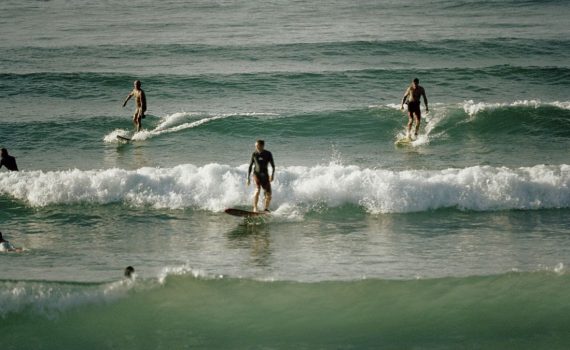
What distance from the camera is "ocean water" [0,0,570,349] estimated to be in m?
10.5

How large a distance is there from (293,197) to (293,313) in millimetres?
4860

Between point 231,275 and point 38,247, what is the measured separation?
3720 mm

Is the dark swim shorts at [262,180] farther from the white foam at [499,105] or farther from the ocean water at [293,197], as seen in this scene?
the white foam at [499,105]

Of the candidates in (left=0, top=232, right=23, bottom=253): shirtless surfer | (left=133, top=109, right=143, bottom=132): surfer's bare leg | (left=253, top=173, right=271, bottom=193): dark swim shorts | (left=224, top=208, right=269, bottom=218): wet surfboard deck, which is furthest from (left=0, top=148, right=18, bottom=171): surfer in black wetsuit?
(left=253, top=173, right=271, bottom=193): dark swim shorts

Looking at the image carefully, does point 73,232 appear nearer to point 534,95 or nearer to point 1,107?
point 1,107

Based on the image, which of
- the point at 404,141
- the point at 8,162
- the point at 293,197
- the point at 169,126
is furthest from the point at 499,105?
the point at 8,162

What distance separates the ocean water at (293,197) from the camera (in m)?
10.5

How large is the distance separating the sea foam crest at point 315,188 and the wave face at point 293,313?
12.5ft

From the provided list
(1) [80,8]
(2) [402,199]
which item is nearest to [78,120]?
(2) [402,199]

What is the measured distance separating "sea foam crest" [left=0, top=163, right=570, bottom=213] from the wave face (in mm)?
3810

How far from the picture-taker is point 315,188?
1540 centimetres

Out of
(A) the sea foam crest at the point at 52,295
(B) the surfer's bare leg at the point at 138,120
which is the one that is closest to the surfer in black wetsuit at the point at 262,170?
(A) the sea foam crest at the point at 52,295

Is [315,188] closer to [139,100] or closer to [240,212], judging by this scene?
[240,212]

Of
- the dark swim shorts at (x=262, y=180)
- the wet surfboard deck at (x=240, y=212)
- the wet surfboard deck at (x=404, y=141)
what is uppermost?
the wet surfboard deck at (x=404, y=141)
